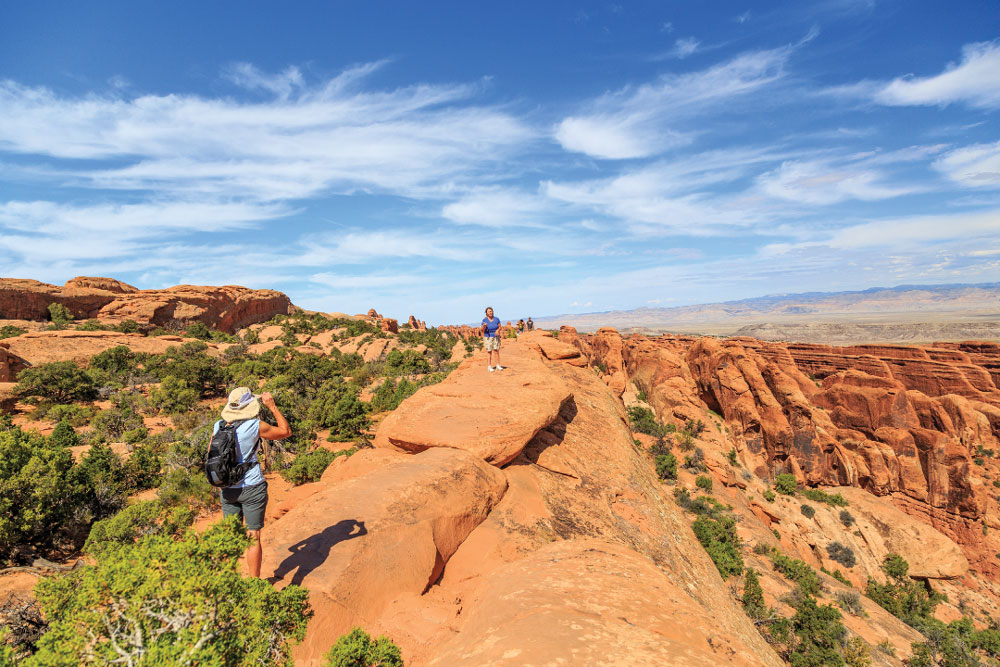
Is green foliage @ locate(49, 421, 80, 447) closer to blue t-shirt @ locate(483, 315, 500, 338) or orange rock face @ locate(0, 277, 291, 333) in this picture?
blue t-shirt @ locate(483, 315, 500, 338)

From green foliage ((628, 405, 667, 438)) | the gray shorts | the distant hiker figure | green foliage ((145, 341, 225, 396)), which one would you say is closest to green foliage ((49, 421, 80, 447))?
green foliage ((145, 341, 225, 396))

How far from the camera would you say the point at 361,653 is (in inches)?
161

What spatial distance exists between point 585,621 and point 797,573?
2127 cm

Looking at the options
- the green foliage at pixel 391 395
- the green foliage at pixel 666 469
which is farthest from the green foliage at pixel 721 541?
the green foliage at pixel 391 395

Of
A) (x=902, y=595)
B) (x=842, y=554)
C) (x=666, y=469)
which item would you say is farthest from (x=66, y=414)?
(x=902, y=595)

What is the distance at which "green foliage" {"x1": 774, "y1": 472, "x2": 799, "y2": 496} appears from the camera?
95.8ft

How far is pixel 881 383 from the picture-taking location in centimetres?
3578

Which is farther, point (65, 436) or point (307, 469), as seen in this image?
point (65, 436)

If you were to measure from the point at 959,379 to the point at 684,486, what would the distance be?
124 feet

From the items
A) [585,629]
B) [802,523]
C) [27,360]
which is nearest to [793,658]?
[802,523]

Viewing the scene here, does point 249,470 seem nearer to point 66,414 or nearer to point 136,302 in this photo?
point 66,414

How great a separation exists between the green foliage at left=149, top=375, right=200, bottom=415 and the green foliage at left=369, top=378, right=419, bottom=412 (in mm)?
9805

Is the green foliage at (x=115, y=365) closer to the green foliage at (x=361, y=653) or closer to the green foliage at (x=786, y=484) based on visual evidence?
the green foliage at (x=361, y=653)

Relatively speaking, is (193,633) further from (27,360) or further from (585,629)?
(27,360)
